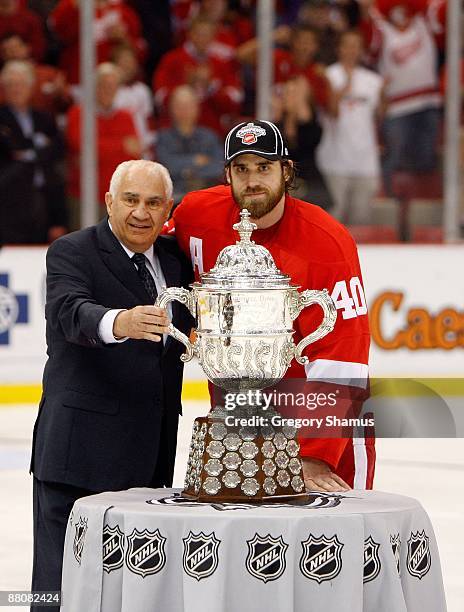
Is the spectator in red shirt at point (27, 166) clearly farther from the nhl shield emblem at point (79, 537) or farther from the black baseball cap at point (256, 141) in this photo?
the nhl shield emblem at point (79, 537)

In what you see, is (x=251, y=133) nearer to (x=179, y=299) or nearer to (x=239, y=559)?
(x=179, y=299)

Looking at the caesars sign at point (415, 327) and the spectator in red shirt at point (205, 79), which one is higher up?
the spectator in red shirt at point (205, 79)

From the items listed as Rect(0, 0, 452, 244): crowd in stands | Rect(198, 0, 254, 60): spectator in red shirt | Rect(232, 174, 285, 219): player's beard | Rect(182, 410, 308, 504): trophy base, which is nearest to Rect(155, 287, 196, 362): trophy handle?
Rect(182, 410, 308, 504): trophy base

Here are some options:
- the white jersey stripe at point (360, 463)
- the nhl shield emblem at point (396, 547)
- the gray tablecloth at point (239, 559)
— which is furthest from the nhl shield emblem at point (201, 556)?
the white jersey stripe at point (360, 463)

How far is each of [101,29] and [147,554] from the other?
23.4 feet

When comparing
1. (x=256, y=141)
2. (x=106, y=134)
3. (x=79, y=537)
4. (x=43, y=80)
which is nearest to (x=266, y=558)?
(x=79, y=537)

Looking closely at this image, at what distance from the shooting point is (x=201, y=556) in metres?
3.24

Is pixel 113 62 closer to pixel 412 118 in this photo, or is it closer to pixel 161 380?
pixel 412 118

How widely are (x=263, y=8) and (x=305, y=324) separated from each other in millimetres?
5871

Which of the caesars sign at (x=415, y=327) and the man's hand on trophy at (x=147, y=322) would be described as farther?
the caesars sign at (x=415, y=327)

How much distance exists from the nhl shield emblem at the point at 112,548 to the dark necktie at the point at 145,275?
86 cm

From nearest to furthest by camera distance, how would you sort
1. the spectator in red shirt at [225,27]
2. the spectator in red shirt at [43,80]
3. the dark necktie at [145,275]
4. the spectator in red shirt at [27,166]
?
the dark necktie at [145,275], the spectator in red shirt at [27,166], the spectator in red shirt at [43,80], the spectator in red shirt at [225,27]

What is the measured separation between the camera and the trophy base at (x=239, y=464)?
11.4 feet

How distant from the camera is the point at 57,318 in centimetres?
388
